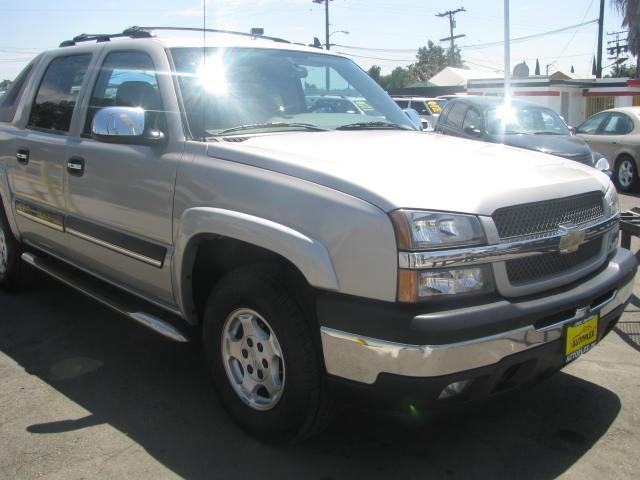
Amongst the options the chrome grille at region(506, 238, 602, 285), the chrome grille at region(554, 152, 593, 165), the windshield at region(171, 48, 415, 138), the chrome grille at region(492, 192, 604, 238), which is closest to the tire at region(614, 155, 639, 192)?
the chrome grille at region(554, 152, 593, 165)

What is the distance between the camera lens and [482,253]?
2451 millimetres

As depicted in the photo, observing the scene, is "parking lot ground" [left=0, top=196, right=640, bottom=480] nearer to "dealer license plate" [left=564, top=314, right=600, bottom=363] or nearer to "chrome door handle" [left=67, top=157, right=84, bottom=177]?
"dealer license plate" [left=564, top=314, right=600, bottom=363]

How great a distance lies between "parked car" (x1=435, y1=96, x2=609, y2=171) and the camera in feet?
31.4

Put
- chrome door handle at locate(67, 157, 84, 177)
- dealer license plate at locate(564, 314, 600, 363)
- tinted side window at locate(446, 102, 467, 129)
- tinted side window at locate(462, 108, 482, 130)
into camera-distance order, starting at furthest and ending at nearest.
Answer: tinted side window at locate(446, 102, 467, 129)
tinted side window at locate(462, 108, 482, 130)
chrome door handle at locate(67, 157, 84, 177)
dealer license plate at locate(564, 314, 600, 363)

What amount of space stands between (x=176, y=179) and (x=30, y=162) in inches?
75.4

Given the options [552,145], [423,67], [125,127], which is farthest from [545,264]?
[423,67]

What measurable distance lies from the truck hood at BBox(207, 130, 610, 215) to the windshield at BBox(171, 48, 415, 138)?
0.73 ft

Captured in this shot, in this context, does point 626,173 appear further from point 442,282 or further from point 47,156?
point 442,282

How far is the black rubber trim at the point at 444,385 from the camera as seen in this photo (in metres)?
2.43

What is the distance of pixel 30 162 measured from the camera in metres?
Result: 4.56

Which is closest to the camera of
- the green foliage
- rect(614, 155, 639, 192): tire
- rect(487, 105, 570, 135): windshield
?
rect(487, 105, 570, 135): windshield

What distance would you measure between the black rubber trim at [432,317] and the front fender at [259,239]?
4.3 inches

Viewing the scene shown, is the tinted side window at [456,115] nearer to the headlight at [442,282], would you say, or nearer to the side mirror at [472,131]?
the side mirror at [472,131]

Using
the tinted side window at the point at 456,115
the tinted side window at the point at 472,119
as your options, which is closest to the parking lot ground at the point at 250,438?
the tinted side window at the point at 472,119
